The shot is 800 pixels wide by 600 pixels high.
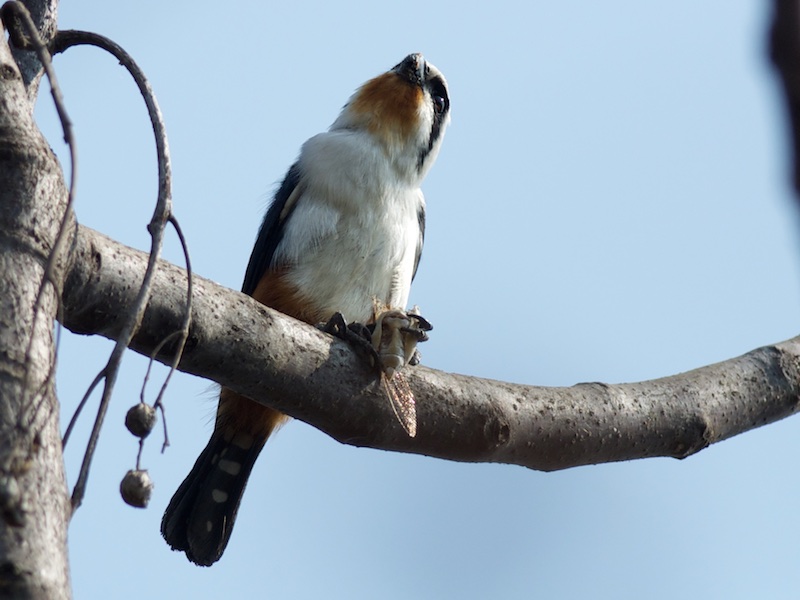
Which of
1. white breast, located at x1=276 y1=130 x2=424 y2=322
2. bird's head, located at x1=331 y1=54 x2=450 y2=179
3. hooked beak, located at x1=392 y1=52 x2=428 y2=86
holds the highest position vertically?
hooked beak, located at x1=392 y1=52 x2=428 y2=86

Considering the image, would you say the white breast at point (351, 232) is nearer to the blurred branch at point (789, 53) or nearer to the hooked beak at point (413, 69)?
the hooked beak at point (413, 69)

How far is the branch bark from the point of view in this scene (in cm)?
127

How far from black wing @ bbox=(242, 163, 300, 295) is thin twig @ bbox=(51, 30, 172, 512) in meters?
1.83

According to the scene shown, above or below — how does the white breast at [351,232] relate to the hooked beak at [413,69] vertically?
below

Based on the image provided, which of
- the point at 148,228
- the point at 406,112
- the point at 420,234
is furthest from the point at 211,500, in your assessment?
the point at 148,228

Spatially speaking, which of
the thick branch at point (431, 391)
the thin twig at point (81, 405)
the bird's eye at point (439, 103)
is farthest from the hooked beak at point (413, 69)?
the thin twig at point (81, 405)

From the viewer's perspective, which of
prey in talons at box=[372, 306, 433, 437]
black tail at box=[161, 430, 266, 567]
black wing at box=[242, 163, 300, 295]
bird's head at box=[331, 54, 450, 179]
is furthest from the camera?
bird's head at box=[331, 54, 450, 179]

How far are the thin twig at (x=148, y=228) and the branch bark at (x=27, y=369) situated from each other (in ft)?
0.20

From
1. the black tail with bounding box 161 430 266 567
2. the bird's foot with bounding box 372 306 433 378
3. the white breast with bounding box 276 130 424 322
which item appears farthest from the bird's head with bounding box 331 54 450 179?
the bird's foot with bounding box 372 306 433 378

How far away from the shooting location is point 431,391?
2883 millimetres

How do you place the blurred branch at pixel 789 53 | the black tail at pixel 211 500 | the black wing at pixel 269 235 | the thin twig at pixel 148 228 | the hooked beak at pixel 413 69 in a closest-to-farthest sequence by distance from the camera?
the blurred branch at pixel 789 53
the thin twig at pixel 148 228
the black tail at pixel 211 500
the black wing at pixel 269 235
the hooked beak at pixel 413 69

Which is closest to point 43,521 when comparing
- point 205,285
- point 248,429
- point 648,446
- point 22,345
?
point 22,345

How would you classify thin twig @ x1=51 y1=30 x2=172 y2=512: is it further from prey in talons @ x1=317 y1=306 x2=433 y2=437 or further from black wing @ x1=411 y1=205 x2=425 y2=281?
black wing @ x1=411 y1=205 x2=425 y2=281

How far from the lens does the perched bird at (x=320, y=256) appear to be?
4035 millimetres
